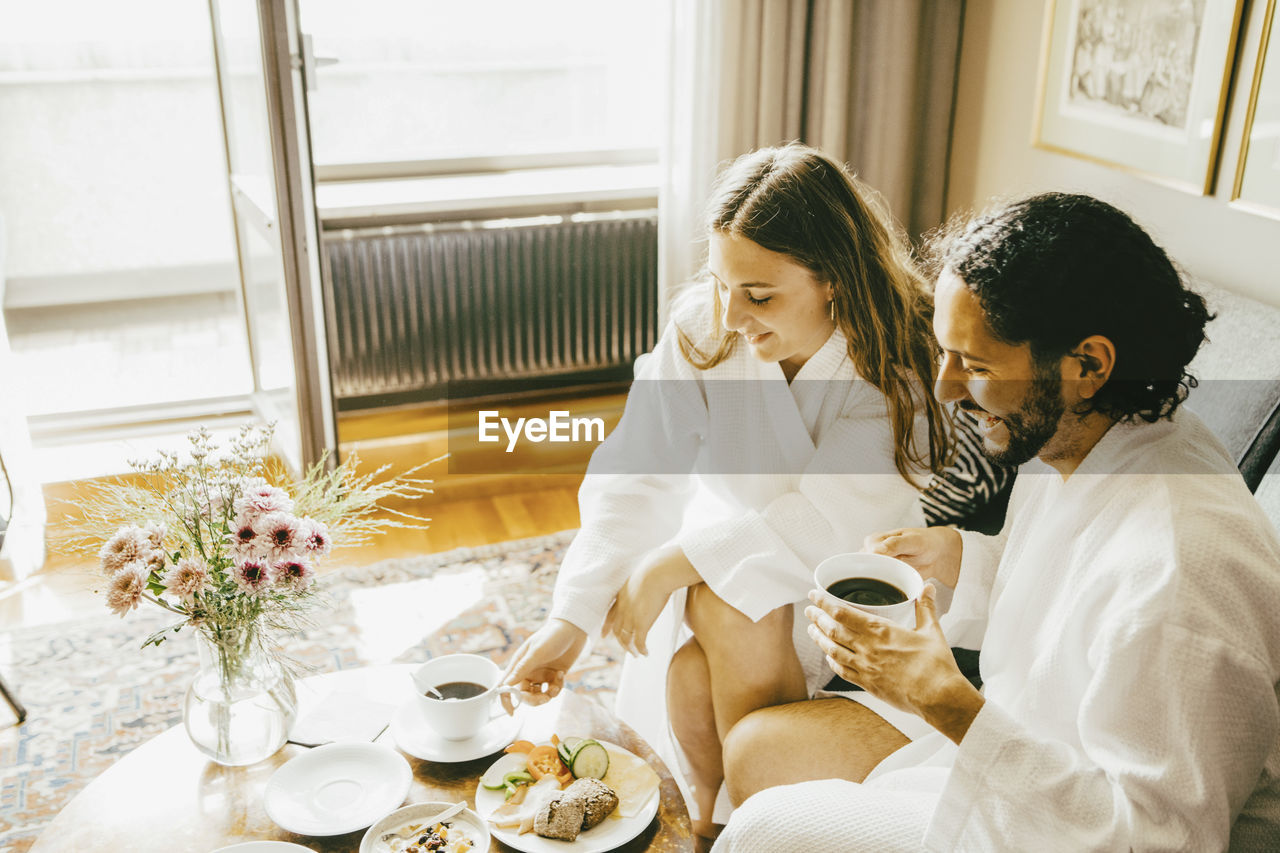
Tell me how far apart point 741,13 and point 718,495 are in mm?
1667

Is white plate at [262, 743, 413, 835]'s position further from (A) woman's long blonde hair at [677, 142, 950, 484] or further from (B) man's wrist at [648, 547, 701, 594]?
(A) woman's long blonde hair at [677, 142, 950, 484]

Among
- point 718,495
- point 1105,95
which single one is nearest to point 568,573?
point 718,495

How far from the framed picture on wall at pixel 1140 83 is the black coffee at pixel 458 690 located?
1846mm

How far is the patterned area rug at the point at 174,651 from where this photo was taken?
81.8 inches

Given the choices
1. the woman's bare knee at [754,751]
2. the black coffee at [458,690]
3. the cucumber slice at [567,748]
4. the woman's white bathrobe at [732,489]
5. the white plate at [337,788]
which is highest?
the woman's white bathrobe at [732,489]

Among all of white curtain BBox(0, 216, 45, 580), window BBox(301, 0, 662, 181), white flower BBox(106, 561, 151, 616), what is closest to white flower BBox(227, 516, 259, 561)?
white flower BBox(106, 561, 151, 616)

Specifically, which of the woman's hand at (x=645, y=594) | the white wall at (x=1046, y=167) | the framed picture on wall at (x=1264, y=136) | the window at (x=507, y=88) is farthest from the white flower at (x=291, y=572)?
the window at (x=507, y=88)

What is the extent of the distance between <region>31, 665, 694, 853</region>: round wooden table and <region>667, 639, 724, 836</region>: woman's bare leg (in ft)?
0.75

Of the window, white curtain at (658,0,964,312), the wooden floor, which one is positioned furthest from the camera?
the window

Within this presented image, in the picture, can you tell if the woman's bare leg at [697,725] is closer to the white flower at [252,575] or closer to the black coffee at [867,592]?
the black coffee at [867,592]

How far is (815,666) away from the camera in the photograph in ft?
5.71

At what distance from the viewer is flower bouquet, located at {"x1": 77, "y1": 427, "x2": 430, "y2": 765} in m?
1.28

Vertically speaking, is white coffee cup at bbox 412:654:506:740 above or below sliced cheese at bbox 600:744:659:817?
above

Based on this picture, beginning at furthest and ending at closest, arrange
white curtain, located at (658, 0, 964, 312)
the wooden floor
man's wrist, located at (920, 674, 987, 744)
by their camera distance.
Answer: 1. white curtain, located at (658, 0, 964, 312)
2. the wooden floor
3. man's wrist, located at (920, 674, 987, 744)
